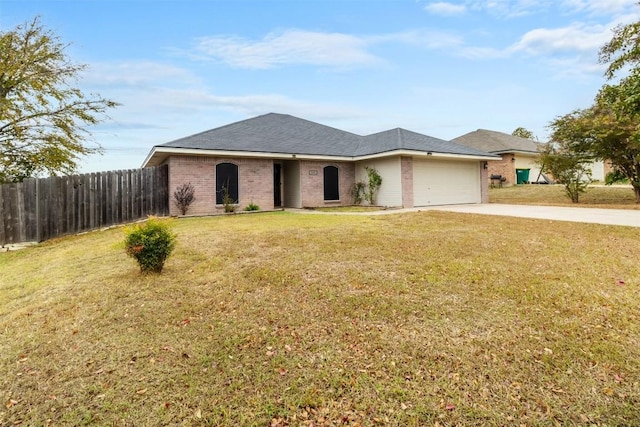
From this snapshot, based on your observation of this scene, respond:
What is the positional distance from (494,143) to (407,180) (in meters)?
16.4

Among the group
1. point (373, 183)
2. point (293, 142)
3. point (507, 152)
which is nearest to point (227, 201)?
point (293, 142)

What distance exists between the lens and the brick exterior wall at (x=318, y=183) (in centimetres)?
1692

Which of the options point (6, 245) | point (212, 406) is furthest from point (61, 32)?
point (212, 406)

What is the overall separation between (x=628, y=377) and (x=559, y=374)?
0.50 m

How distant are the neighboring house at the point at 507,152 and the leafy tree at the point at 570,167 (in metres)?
7.19

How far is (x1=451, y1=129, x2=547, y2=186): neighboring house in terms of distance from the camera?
26891 mm

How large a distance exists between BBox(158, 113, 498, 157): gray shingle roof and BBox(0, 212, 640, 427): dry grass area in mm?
9940

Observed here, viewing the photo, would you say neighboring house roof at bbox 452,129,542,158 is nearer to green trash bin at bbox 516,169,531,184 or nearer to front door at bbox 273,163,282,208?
green trash bin at bbox 516,169,531,184

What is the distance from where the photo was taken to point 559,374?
2609 mm

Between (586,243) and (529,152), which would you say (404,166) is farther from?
(529,152)

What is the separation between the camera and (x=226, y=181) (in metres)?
15.0

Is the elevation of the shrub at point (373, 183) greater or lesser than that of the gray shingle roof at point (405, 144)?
lesser

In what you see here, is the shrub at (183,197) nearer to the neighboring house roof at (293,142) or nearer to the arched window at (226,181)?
the arched window at (226,181)

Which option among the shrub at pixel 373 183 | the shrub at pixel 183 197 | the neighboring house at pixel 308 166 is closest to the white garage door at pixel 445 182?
the neighboring house at pixel 308 166
